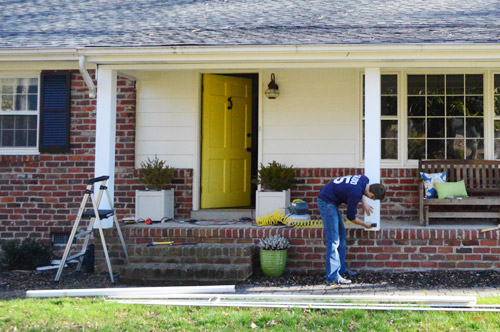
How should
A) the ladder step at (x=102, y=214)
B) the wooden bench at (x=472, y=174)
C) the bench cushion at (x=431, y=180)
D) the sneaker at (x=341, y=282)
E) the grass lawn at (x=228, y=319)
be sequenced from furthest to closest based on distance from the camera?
the wooden bench at (x=472, y=174)
the bench cushion at (x=431, y=180)
the ladder step at (x=102, y=214)
the sneaker at (x=341, y=282)
the grass lawn at (x=228, y=319)

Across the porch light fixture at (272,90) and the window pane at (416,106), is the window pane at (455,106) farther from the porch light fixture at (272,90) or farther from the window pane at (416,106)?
the porch light fixture at (272,90)

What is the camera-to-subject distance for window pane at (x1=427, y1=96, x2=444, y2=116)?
945 cm

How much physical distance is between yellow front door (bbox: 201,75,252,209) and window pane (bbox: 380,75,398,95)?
240 centimetres

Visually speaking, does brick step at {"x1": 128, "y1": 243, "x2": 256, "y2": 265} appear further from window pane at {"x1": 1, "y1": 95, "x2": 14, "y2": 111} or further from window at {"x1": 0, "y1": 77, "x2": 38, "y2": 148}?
window pane at {"x1": 1, "y1": 95, "x2": 14, "y2": 111}

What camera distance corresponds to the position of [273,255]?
7488 millimetres

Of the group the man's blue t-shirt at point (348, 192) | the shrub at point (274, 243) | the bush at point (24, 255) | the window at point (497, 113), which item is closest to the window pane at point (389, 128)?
the window at point (497, 113)

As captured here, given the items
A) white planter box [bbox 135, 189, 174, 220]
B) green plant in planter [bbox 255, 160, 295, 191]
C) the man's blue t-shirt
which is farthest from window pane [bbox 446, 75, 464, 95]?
white planter box [bbox 135, 189, 174, 220]

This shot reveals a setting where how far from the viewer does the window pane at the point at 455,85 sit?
9.44m

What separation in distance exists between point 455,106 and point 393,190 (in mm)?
1666

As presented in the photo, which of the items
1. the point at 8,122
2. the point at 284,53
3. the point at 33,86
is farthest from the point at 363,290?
the point at 8,122

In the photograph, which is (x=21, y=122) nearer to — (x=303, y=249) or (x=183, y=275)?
(x=183, y=275)

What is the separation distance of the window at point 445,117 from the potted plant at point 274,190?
2.11 meters

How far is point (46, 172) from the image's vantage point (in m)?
9.45

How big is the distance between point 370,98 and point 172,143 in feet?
11.2
